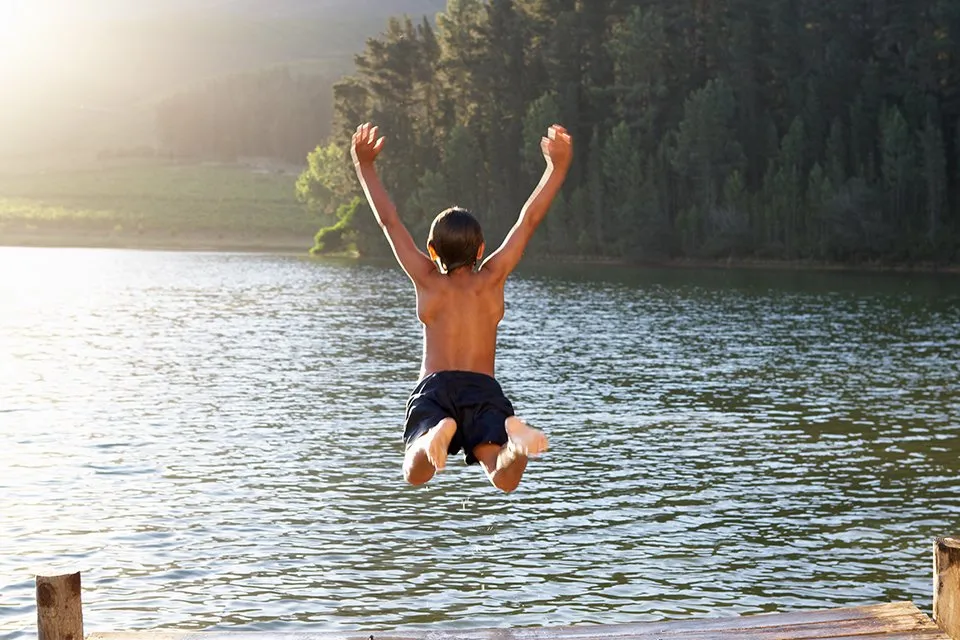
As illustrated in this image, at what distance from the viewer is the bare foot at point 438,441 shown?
8617 millimetres

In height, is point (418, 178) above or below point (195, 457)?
above

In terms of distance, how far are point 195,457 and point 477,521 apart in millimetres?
7301

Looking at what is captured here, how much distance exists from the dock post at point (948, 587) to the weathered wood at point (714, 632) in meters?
0.10

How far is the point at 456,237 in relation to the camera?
30.8 ft

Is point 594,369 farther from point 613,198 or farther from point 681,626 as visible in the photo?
point 613,198

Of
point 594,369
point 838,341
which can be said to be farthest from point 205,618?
point 838,341

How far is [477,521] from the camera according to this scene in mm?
19797

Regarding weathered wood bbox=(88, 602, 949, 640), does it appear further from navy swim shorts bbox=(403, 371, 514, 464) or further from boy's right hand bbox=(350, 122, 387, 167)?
boy's right hand bbox=(350, 122, 387, 167)

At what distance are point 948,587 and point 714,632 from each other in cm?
181

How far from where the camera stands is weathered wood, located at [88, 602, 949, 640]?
9719 mm

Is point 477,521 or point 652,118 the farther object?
point 652,118

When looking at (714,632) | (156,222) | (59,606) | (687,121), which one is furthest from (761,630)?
(156,222)

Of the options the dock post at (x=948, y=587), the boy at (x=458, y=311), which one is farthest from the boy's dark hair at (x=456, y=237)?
the dock post at (x=948, y=587)

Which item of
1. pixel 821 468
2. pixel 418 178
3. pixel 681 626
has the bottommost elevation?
pixel 821 468
